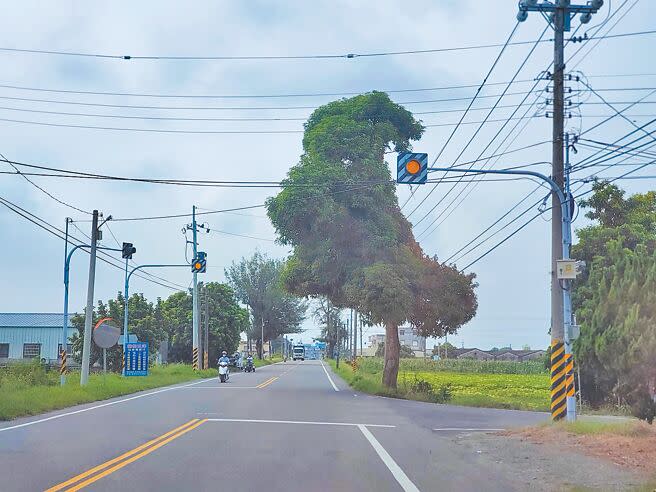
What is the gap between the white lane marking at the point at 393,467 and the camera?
35.7 feet

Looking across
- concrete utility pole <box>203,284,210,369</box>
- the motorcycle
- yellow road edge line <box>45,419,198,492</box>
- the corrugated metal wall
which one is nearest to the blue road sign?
the motorcycle

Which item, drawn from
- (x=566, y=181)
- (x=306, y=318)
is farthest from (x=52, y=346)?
(x=566, y=181)

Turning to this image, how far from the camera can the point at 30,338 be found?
79.3 meters

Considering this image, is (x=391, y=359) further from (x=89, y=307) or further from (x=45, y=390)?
(x=45, y=390)

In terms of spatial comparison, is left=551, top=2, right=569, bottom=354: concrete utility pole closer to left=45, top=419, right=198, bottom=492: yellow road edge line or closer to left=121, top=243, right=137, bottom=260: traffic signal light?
left=45, top=419, right=198, bottom=492: yellow road edge line

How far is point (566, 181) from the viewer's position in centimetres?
2081

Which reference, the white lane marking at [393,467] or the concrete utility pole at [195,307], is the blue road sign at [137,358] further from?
the white lane marking at [393,467]

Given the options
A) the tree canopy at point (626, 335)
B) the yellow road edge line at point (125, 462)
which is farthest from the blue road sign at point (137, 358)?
the tree canopy at point (626, 335)

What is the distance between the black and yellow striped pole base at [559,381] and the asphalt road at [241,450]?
2.15m

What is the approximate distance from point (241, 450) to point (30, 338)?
70.7m

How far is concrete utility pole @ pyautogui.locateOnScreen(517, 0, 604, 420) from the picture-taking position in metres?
19.8

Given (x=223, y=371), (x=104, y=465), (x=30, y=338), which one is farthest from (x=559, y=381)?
(x=30, y=338)

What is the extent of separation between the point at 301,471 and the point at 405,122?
30.5 m

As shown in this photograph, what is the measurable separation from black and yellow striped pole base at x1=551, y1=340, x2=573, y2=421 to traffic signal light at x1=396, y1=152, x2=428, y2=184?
5457 mm
